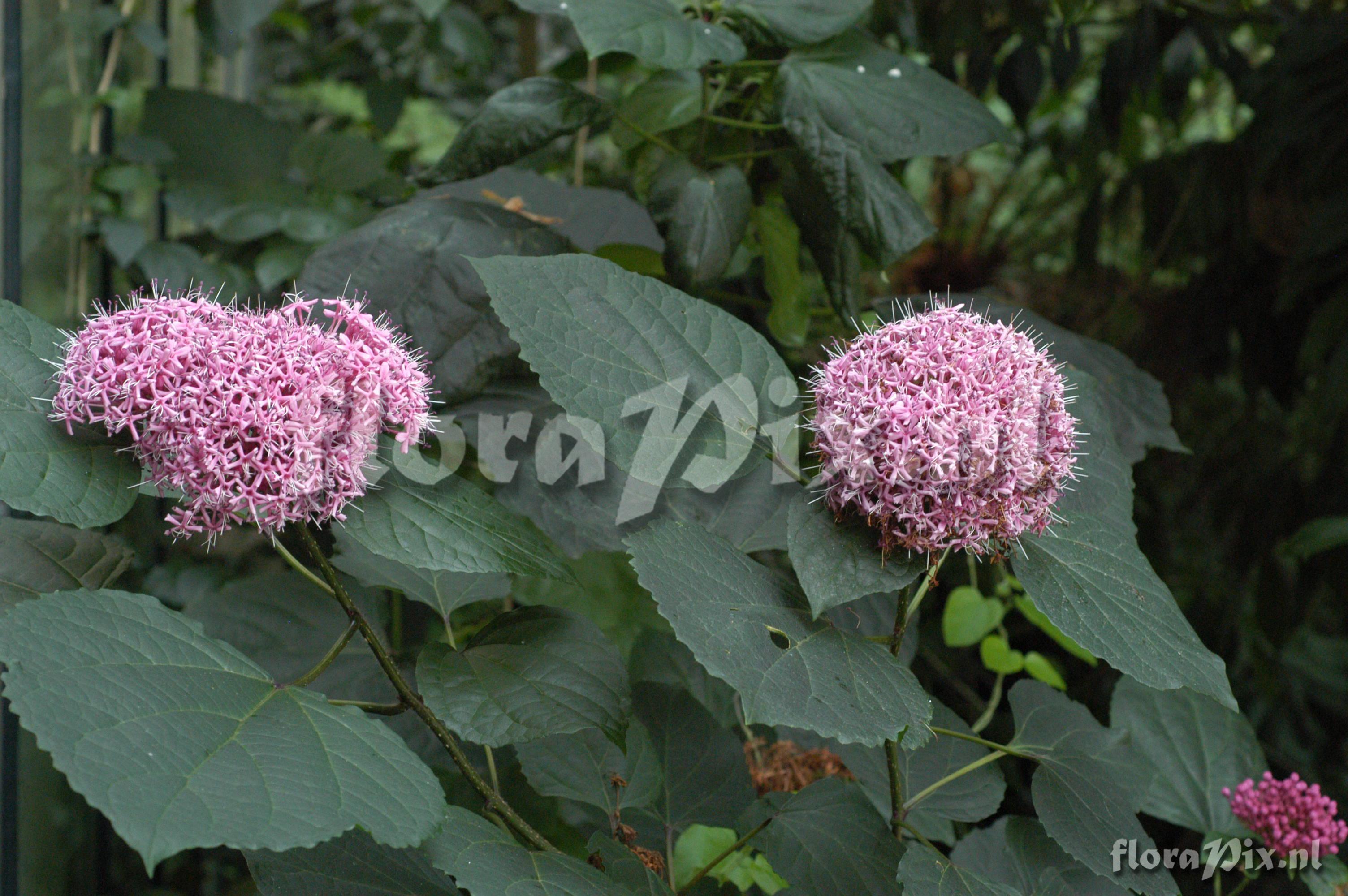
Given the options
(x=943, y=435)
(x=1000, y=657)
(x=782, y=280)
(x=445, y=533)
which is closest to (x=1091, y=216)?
(x=782, y=280)

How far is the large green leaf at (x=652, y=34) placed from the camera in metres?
0.82

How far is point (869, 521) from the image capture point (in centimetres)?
60

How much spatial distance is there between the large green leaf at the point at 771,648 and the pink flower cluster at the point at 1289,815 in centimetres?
50

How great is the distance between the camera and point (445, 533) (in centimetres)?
63

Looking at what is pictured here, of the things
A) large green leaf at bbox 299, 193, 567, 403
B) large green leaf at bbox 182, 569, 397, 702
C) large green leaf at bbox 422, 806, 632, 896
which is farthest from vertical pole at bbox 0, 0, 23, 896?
large green leaf at bbox 422, 806, 632, 896

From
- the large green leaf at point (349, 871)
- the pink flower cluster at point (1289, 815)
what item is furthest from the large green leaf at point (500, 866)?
the pink flower cluster at point (1289, 815)

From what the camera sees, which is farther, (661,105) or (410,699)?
(661,105)

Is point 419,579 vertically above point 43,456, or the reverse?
point 43,456

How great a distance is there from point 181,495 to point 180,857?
1.22 meters

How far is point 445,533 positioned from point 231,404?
0.15 m

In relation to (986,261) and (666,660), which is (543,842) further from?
(986,261)

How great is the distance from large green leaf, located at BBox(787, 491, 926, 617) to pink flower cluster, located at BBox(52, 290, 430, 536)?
0.27 meters

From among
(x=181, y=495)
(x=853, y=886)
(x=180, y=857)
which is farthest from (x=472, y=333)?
(x=180, y=857)

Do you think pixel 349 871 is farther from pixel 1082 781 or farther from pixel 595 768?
pixel 1082 781
